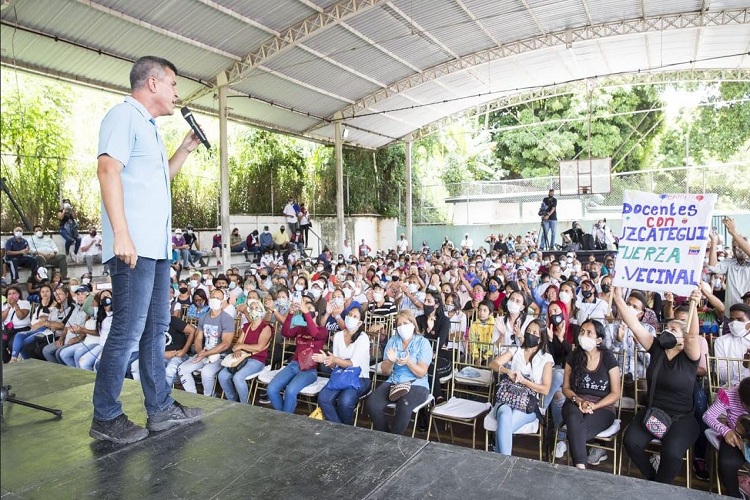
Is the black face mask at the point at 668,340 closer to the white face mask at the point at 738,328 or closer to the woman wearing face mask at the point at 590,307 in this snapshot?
the white face mask at the point at 738,328

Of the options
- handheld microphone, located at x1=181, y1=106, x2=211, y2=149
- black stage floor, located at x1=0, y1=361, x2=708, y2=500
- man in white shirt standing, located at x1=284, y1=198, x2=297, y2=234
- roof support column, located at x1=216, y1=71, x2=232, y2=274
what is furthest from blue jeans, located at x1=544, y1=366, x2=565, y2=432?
man in white shirt standing, located at x1=284, y1=198, x2=297, y2=234

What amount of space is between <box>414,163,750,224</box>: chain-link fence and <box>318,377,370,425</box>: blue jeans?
12.9 m

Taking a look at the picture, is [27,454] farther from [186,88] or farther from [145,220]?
[186,88]

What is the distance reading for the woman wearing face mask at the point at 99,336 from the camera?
19.7ft

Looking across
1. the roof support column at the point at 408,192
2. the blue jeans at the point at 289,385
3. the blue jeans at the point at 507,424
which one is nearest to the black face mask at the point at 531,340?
the blue jeans at the point at 507,424

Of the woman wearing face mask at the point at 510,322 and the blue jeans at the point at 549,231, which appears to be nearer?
the woman wearing face mask at the point at 510,322

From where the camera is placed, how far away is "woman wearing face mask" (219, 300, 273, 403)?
17.0 feet

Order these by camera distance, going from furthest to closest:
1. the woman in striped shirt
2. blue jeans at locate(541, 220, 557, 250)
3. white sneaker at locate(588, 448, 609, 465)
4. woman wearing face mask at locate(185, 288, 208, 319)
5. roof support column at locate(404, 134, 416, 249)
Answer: roof support column at locate(404, 134, 416, 249) < blue jeans at locate(541, 220, 557, 250) < woman wearing face mask at locate(185, 288, 208, 319) < white sneaker at locate(588, 448, 609, 465) < the woman in striped shirt

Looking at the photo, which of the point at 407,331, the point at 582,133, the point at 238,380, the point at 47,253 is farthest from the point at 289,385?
the point at 582,133

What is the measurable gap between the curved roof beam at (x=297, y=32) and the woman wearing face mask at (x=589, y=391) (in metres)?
9.43

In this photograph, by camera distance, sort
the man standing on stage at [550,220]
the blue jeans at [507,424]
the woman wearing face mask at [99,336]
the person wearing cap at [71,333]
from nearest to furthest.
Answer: the blue jeans at [507,424]
the woman wearing face mask at [99,336]
the person wearing cap at [71,333]
the man standing on stage at [550,220]

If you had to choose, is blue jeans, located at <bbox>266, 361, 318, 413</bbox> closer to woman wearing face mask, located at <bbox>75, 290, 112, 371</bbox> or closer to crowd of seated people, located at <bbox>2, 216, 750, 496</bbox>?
crowd of seated people, located at <bbox>2, 216, 750, 496</bbox>

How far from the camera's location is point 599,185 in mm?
17375

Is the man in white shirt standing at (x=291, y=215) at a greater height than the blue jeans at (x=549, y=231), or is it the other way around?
the man in white shirt standing at (x=291, y=215)
